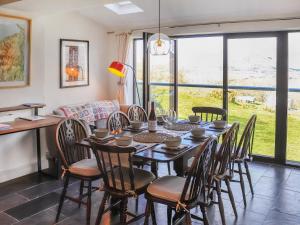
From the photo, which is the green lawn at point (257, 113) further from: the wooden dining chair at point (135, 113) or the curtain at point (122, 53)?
the wooden dining chair at point (135, 113)

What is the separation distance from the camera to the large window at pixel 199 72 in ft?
17.4

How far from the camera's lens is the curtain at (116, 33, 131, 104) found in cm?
586

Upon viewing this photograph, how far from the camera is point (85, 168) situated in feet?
10.2

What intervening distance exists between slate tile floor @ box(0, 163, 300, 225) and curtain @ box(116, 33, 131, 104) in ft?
7.09

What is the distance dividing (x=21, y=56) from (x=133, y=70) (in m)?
2.17

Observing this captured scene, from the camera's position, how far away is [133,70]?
5.99 m

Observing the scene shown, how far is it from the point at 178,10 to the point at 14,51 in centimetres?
239

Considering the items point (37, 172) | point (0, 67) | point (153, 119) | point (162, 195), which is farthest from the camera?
point (37, 172)

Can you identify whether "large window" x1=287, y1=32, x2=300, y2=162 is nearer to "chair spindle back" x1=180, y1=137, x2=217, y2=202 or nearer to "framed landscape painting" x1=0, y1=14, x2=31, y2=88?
"chair spindle back" x1=180, y1=137, x2=217, y2=202

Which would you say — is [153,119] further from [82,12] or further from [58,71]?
[82,12]

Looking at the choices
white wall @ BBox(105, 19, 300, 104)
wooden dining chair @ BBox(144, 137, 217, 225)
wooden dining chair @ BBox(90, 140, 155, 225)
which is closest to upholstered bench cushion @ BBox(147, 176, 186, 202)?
wooden dining chair @ BBox(144, 137, 217, 225)

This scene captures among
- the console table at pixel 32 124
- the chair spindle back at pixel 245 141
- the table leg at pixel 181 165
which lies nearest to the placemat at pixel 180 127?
the chair spindle back at pixel 245 141

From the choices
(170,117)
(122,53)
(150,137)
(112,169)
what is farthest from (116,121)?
(122,53)

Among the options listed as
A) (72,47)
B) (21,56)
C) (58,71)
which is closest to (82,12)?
(72,47)
